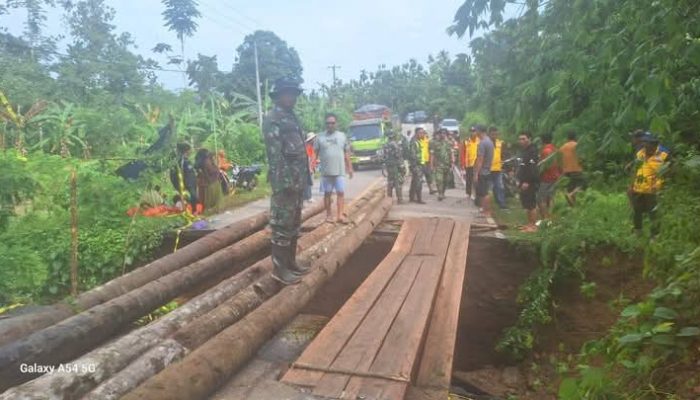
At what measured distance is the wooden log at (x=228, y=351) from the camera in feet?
9.94

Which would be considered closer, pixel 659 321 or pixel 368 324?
pixel 659 321

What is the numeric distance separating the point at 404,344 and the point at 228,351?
1226 millimetres

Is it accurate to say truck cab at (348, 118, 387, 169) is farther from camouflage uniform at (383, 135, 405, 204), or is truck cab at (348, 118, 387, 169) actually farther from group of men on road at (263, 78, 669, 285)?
camouflage uniform at (383, 135, 405, 204)

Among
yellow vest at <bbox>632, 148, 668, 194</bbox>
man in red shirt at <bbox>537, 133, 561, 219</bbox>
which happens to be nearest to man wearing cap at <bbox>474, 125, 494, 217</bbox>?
man in red shirt at <bbox>537, 133, 561, 219</bbox>

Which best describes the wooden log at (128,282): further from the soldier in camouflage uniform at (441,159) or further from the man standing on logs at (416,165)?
the soldier in camouflage uniform at (441,159)

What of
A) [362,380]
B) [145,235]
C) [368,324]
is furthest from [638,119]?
[145,235]

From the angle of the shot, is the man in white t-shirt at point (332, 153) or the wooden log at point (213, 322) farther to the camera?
the man in white t-shirt at point (332, 153)

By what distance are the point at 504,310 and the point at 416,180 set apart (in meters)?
4.01

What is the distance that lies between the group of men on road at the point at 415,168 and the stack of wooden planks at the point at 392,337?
103cm

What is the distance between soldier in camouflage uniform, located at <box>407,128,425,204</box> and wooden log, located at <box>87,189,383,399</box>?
4.66 metres

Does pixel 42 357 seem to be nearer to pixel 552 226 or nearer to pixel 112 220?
pixel 112 220

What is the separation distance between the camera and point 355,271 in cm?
862

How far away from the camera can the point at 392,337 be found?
13.4 feet

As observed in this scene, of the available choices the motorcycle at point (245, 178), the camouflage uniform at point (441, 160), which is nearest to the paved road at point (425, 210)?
the camouflage uniform at point (441, 160)
